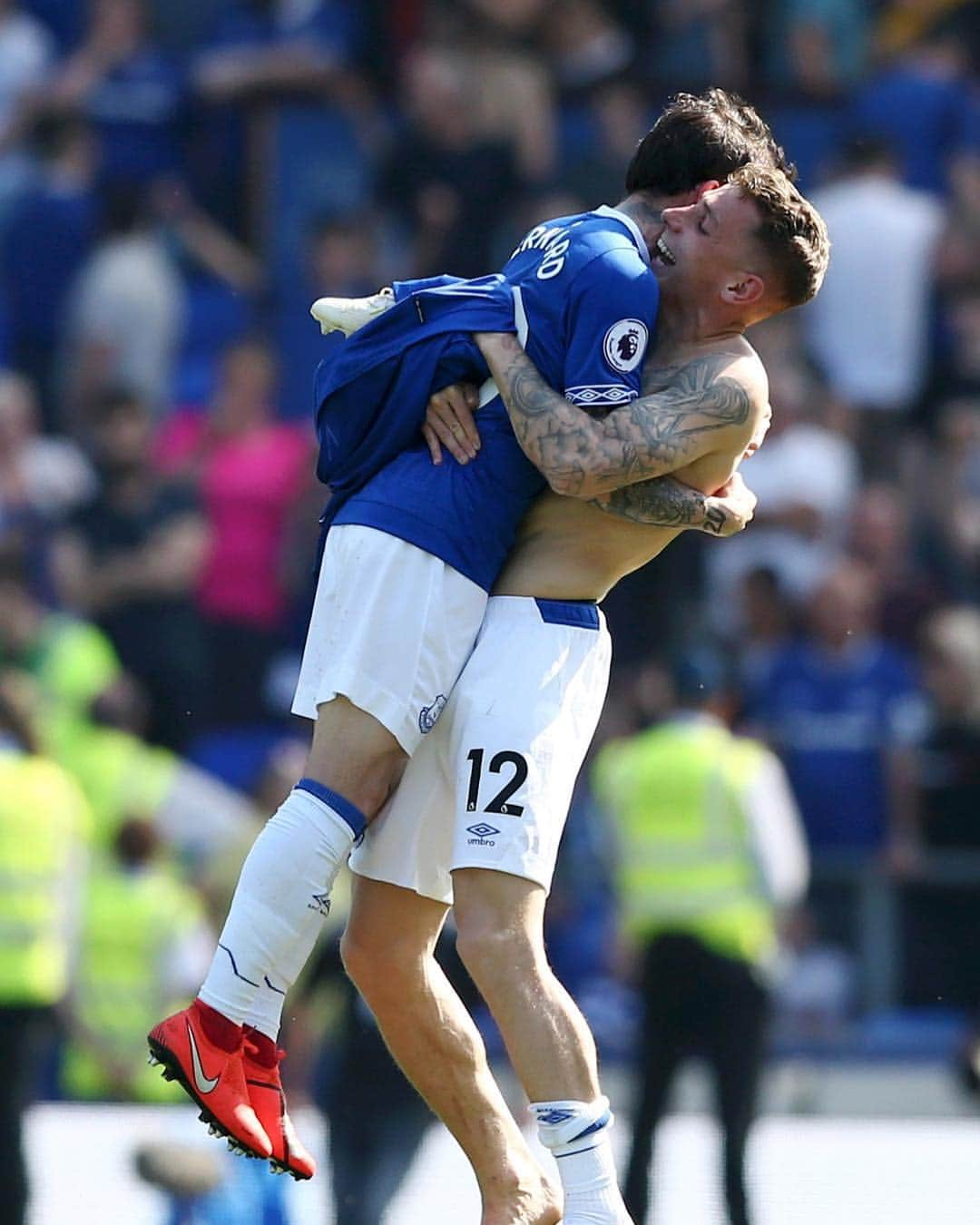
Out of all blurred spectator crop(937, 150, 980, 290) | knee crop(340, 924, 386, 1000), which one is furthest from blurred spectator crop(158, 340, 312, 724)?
knee crop(340, 924, 386, 1000)

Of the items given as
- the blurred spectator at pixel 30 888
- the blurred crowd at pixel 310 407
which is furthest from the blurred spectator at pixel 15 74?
the blurred spectator at pixel 30 888

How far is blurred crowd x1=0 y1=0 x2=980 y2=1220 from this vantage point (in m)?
9.46

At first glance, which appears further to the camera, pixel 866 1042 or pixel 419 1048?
pixel 866 1042

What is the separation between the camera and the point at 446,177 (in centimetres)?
1152

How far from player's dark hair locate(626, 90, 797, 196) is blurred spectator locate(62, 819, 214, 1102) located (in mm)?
4795

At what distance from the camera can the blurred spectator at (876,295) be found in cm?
1102

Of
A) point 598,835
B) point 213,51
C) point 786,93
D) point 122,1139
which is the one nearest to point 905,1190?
point 122,1139

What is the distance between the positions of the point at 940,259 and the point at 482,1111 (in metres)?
7.33

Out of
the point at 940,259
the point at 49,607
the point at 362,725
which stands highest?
the point at 940,259

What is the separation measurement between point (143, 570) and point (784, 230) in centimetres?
648

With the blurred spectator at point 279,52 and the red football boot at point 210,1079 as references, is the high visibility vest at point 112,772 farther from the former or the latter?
the red football boot at point 210,1079

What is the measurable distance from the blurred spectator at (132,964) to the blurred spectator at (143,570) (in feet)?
4.97

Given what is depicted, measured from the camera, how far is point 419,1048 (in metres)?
4.72

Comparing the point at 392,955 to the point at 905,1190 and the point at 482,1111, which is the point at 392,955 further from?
the point at 905,1190
